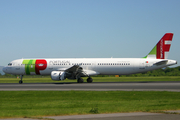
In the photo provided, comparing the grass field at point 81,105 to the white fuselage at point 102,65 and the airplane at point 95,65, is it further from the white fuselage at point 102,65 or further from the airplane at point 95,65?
the white fuselage at point 102,65

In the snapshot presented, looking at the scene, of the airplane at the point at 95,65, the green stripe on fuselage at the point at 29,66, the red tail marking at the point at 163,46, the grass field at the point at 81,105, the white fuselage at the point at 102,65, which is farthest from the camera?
the green stripe on fuselage at the point at 29,66

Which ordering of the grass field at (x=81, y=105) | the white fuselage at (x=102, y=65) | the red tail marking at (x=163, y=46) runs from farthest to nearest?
1. the red tail marking at (x=163, y=46)
2. the white fuselage at (x=102, y=65)
3. the grass field at (x=81, y=105)

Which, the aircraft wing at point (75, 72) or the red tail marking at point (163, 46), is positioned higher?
the red tail marking at point (163, 46)

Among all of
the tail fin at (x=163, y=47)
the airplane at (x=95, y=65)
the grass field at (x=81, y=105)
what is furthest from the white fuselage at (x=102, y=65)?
the grass field at (x=81, y=105)

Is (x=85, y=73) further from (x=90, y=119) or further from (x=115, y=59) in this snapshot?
(x=90, y=119)

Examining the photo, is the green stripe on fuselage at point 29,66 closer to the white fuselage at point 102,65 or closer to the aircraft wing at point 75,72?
the white fuselage at point 102,65

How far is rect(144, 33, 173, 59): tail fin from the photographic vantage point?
40.8 m

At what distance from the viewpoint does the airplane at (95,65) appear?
129ft

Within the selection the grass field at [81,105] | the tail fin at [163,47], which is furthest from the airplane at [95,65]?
the grass field at [81,105]

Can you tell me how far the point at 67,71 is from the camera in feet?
129

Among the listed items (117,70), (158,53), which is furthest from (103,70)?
(158,53)

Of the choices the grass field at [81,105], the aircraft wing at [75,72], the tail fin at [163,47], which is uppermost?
the tail fin at [163,47]

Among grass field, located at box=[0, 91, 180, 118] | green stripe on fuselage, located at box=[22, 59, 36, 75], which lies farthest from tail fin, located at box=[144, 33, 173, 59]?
grass field, located at box=[0, 91, 180, 118]

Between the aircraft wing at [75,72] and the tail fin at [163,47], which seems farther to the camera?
the tail fin at [163,47]
